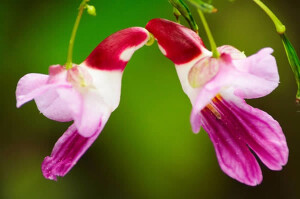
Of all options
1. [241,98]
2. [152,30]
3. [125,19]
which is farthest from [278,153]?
[125,19]

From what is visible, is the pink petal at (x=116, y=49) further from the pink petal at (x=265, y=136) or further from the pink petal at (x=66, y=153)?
the pink petal at (x=265, y=136)

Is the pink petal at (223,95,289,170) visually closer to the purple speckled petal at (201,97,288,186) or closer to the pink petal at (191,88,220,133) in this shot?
the purple speckled petal at (201,97,288,186)

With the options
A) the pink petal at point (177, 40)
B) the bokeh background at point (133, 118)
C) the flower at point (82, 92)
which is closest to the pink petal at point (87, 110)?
the flower at point (82, 92)

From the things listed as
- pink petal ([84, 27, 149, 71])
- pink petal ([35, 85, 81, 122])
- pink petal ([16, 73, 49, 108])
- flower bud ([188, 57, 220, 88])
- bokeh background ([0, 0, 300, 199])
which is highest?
pink petal ([84, 27, 149, 71])

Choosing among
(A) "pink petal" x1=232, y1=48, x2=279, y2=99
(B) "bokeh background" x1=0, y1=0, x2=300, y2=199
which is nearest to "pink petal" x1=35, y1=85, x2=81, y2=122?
(A) "pink petal" x1=232, y1=48, x2=279, y2=99

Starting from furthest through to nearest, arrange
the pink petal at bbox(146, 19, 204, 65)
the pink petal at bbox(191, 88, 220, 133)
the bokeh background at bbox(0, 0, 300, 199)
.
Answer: the bokeh background at bbox(0, 0, 300, 199)
the pink petal at bbox(146, 19, 204, 65)
the pink petal at bbox(191, 88, 220, 133)

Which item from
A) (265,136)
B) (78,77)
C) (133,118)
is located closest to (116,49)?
(78,77)
